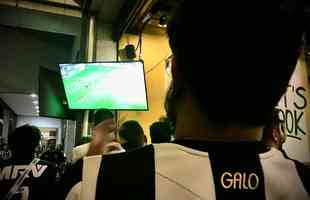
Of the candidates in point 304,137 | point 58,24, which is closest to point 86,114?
point 58,24

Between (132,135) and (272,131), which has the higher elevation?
(132,135)

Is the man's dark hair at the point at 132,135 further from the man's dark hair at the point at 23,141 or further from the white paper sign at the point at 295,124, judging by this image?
the white paper sign at the point at 295,124

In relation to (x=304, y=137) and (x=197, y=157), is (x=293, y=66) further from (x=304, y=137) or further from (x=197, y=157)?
(x=304, y=137)

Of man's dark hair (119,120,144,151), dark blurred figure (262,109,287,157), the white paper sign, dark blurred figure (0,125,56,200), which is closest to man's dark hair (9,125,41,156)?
dark blurred figure (0,125,56,200)

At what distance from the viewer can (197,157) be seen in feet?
2.08

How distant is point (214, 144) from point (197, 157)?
5 centimetres

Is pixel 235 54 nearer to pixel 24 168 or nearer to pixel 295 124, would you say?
pixel 24 168

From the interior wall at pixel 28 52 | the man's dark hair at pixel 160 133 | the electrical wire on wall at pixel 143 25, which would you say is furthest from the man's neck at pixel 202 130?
the interior wall at pixel 28 52

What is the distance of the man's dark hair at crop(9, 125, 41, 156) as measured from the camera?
216cm

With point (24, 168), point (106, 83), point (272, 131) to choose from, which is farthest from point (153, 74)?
point (272, 131)

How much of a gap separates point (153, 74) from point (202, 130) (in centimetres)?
403

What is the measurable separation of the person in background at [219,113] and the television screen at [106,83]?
255cm

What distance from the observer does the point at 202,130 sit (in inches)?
25.6

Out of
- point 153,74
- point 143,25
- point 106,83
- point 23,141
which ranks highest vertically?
point 143,25
